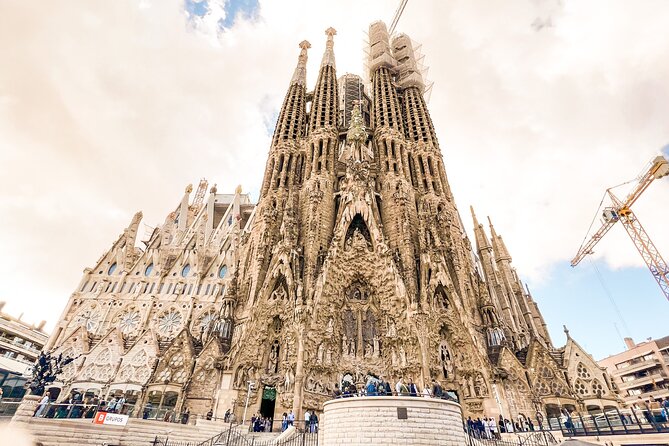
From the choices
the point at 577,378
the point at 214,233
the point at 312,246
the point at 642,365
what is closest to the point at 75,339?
the point at 214,233

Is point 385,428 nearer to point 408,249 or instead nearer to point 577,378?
point 408,249

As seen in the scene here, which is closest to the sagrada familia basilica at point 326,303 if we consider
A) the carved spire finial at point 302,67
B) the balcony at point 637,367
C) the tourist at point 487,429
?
the tourist at point 487,429

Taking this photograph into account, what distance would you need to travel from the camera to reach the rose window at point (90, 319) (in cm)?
2988

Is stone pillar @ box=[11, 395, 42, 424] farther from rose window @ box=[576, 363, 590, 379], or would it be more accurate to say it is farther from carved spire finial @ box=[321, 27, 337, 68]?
carved spire finial @ box=[321, 27, 337, 68]

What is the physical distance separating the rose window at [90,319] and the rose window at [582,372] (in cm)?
3729

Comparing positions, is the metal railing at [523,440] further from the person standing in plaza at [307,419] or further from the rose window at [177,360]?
the rose window at [177,360]

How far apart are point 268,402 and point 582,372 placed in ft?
66.8

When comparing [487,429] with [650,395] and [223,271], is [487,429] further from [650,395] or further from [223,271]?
[650,395]

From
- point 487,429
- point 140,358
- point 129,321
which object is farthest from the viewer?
point 129,321

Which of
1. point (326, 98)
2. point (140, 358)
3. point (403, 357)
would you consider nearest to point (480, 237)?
point (403, 357)

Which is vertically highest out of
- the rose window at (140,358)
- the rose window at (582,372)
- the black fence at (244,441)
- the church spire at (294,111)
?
the church spire at (294,111)

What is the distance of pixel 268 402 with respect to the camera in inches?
852

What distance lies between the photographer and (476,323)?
2352 centimetres

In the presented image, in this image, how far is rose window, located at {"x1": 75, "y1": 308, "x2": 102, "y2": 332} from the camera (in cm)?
2988
